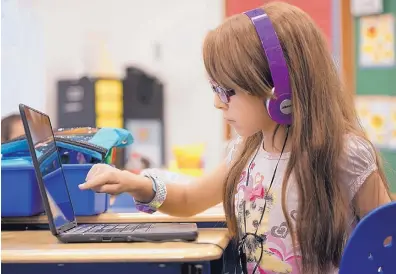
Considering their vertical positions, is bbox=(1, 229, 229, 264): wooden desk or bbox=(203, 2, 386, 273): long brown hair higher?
bbox=(203, 2, 386, 273): long brown hair

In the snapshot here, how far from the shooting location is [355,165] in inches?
37.7

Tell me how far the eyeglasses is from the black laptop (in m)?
0.22

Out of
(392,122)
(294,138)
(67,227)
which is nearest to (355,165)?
(294,138)

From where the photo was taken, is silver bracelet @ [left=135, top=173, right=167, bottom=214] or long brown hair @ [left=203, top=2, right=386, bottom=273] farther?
silver bracelet @ [left=135, top=173, right=167, bottom=214]

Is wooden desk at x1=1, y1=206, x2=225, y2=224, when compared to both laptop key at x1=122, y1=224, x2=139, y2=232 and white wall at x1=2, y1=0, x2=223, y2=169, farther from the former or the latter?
white wall at x1=2, y1=0, x2=223, y2=169

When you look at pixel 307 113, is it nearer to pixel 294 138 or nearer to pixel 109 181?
pixel 294 138

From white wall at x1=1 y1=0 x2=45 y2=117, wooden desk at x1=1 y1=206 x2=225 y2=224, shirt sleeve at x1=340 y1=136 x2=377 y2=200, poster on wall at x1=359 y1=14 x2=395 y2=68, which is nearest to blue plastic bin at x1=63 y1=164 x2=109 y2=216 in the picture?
wooden desk at x1=1 y1=206 x2=225 y2=224

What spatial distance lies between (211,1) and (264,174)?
2.50 meters

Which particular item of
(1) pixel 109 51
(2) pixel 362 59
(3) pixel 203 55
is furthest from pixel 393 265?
(1) pixel 109 51

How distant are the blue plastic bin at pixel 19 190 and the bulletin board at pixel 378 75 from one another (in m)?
1.65

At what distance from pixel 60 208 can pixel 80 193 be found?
0.15 meters

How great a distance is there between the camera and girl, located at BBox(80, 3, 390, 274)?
0.94 meters

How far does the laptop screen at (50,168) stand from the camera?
0.92m

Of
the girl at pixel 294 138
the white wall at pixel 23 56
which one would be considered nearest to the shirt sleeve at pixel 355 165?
the girl at pixel 294 138
